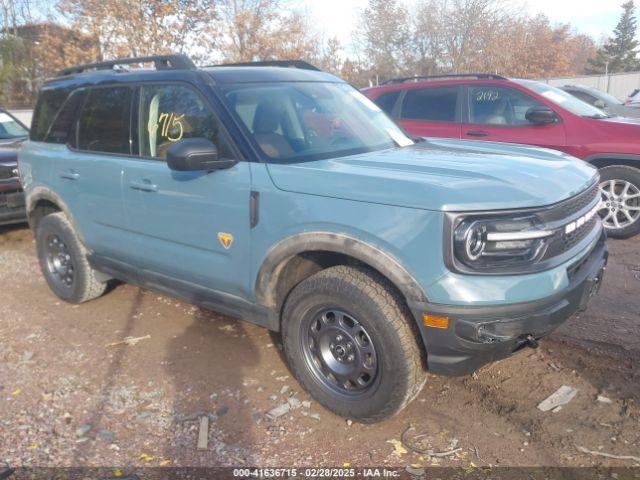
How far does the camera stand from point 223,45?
71.5 ft

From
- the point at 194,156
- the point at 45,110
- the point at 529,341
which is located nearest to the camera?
the point at 529,341

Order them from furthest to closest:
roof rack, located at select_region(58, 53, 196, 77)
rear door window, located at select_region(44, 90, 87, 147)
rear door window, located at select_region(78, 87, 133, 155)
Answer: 1. rear door window, located at select_region(44, 90, 87, 147)
2. rear door window, located at select_region(78, 87, 133, 155)
3. roof rack, located at select_region(58, 53, 196, 77)

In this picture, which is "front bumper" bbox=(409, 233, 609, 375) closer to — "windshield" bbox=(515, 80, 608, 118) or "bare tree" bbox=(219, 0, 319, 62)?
"windshield" bbox=(515, 80, 608, 118)

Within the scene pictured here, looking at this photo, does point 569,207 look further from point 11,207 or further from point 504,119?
point 11,207

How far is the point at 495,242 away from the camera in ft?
8.09

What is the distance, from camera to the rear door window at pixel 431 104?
23.0 feet

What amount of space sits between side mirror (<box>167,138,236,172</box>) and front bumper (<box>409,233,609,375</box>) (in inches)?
55.5

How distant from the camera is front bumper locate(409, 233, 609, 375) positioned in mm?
2436

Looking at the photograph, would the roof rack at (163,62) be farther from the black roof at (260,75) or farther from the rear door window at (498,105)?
the rear door window at (498,105)

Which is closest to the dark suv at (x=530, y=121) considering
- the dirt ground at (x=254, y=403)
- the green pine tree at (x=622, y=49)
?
the dirt ground at (x=254, y=403)

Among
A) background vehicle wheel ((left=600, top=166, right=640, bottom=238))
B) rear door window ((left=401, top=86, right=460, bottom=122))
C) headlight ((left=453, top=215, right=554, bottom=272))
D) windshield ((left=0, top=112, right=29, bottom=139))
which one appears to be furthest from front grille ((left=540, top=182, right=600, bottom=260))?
windshield ((left=0, top=112, right=29, bottom=139))

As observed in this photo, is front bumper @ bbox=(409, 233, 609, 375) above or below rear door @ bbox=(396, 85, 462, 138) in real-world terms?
below

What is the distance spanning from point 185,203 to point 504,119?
4.70 meters

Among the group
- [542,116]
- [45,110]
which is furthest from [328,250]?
[542,116]
